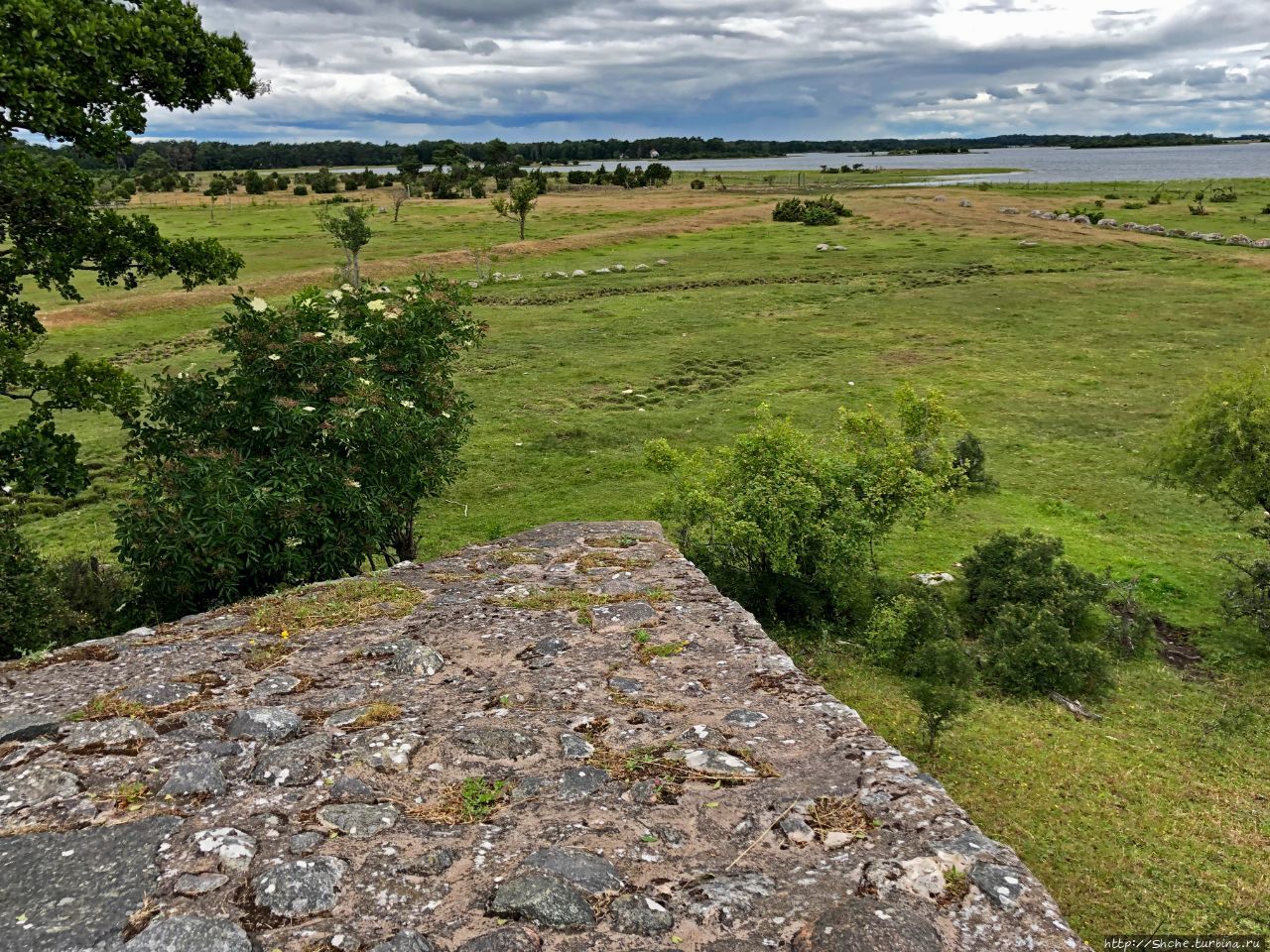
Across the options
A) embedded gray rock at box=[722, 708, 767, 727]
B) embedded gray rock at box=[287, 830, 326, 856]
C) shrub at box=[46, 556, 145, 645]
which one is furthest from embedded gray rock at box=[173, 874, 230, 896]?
shrub at box=[46, 556, 145, 645]

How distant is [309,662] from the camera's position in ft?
21.0

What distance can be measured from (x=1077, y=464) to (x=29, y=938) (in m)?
22.1

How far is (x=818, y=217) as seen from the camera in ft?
219

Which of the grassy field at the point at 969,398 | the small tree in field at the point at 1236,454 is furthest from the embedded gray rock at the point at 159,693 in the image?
the small tree in field at the point at 1236,454

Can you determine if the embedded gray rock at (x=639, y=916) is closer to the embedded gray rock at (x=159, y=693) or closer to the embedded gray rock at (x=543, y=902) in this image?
the embedded gray rock at (x=543, y=902)

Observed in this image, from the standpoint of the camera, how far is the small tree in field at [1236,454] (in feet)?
42.2

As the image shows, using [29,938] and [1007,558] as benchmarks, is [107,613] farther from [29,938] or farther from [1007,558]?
[1007,558]

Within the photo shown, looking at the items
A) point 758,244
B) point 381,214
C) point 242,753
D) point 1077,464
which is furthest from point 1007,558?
point 381,214

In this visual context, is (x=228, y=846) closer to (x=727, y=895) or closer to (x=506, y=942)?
(x=506, y=942)

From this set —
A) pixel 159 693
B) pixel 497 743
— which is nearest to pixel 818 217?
pixel 497 743

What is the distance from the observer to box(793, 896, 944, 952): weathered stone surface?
353 cm

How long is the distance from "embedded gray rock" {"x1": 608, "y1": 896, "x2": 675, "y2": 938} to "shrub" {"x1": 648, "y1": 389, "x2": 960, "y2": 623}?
7638 mm

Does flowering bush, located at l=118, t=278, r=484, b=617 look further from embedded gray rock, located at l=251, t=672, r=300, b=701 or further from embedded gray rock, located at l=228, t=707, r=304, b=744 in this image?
embedded gray rock, located at l=228, t=707, r=304, b=744

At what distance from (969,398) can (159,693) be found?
995 inches
